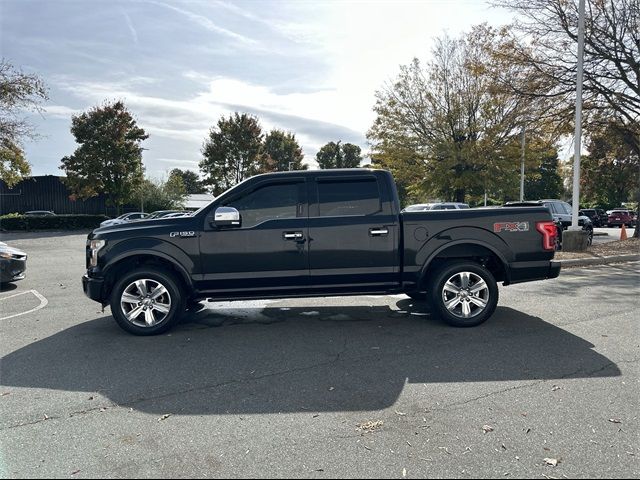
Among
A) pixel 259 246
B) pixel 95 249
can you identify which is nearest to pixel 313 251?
pixel 259 246

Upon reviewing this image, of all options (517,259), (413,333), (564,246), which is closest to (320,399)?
(413,333)

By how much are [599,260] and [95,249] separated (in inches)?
490

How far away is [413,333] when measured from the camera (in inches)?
224

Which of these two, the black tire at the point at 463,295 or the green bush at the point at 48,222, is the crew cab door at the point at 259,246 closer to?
the black tire at the point at 463,295

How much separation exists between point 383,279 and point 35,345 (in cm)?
435

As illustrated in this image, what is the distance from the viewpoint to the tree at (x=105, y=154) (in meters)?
36.2

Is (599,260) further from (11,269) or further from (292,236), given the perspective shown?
(11,269)

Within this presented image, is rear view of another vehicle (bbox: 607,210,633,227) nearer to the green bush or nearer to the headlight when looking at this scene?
the headlight

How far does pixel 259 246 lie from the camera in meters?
5.79

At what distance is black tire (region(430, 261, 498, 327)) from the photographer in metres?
5.89

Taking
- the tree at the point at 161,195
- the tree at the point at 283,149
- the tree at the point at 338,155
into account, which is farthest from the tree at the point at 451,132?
the tree at the point at 338,155

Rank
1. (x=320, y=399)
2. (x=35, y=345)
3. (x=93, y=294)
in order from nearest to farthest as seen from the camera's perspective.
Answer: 1. (x=320, y=399)
2. (x=35, y=345)
3. (x=93, y=294)

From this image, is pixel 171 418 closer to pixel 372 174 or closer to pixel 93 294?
pixel 93 294

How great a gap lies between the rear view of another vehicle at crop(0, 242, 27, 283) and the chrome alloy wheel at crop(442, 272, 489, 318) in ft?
29.0
